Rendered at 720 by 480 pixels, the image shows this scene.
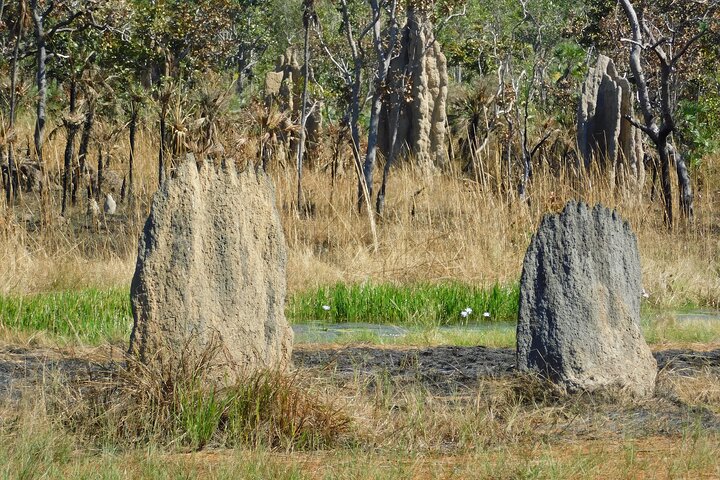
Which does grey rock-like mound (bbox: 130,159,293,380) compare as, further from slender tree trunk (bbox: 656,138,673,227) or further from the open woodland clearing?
slender tree trunk (bbox: 656,138,673,227)

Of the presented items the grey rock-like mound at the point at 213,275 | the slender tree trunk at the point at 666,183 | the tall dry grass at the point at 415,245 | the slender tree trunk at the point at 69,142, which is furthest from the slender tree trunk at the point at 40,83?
the grey rock-like mound at the point at 213,275

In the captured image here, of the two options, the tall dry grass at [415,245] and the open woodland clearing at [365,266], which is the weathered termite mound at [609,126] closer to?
the open woodland clearing at [365,266]

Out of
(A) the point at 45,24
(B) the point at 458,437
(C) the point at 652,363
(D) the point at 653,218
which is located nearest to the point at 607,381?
(C) the point at 652,363

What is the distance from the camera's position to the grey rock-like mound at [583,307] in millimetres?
6402

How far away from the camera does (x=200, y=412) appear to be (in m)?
5.43

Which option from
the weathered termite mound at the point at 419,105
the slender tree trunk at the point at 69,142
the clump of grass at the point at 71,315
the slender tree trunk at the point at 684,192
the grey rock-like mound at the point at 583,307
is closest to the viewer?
the grey rock-like mound at the point at 583,307

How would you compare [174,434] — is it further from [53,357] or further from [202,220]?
[53,357]

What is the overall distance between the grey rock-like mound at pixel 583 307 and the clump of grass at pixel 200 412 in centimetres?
144

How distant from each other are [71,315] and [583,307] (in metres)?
4.87

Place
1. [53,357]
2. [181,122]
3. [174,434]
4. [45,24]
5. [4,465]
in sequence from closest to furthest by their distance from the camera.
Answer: [4,465] < [174,434] < [53,357] < [181,122] < [45,24]

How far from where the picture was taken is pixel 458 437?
5527 mm

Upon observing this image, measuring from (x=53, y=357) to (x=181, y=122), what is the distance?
7.61m

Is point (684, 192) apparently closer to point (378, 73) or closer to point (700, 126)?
point (378, 73)

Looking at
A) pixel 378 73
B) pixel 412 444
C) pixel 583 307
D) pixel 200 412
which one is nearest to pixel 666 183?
pixel 378 73
